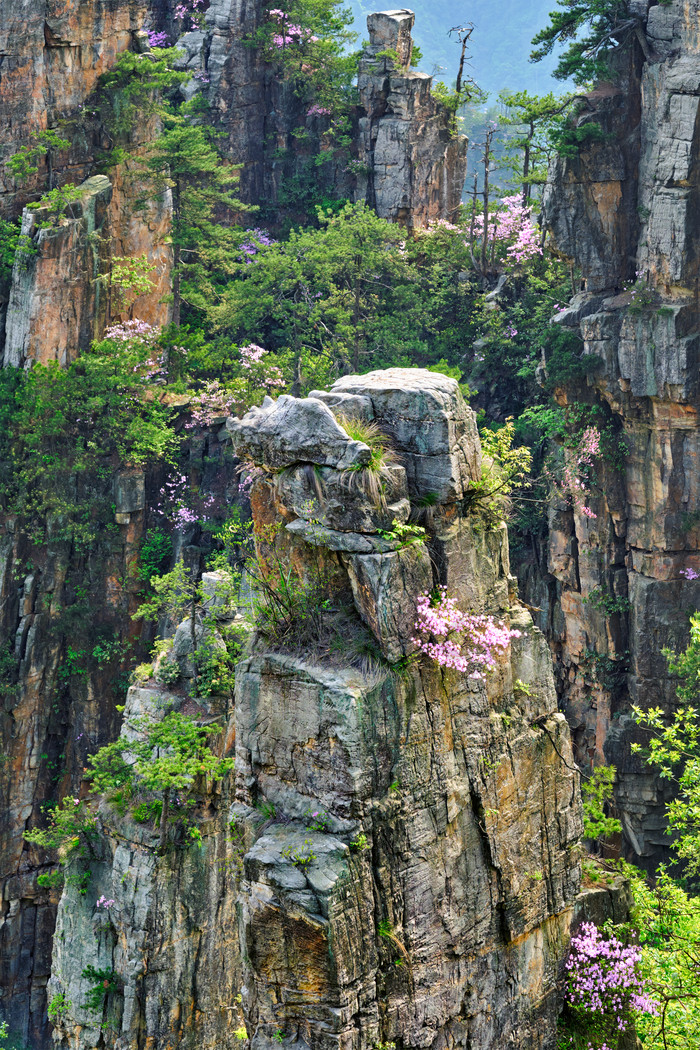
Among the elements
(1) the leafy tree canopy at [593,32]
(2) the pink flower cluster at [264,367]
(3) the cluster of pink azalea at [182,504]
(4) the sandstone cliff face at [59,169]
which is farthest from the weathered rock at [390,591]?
(3) the cluster of pink azalea at [182,504]

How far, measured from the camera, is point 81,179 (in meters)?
28.2

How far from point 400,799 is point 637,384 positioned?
630 inches

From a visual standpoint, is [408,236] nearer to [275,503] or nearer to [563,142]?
[563,142]

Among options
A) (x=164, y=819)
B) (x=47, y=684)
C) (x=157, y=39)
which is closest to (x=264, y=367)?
(x=47, y=684)

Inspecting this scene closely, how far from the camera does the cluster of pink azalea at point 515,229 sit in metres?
30.0

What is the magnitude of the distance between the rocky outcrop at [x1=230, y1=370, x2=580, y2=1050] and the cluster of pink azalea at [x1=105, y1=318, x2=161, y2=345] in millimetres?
17880

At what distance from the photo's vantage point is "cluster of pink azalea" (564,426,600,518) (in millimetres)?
25125

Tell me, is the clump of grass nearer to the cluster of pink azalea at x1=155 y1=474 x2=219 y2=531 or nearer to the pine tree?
the cluster of pink azalea at x1=155 y1=474 x2=219 y2=531

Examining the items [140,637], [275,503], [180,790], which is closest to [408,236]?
[140,637]

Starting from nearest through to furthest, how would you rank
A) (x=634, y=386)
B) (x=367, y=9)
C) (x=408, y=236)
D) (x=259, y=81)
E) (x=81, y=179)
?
(x=634, y=386) → (x=81, y=179) → (x=408, y=236) → (x=259, y=81) → (x=367, y=9)

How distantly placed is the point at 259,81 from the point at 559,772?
95.4 feet

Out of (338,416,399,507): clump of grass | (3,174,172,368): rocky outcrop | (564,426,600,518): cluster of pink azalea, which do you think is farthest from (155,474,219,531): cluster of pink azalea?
(338,416,399,507): clump of grass

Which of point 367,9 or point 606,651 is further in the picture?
point 367,9

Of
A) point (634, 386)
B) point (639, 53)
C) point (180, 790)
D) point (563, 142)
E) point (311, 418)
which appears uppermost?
point (639, 53)
